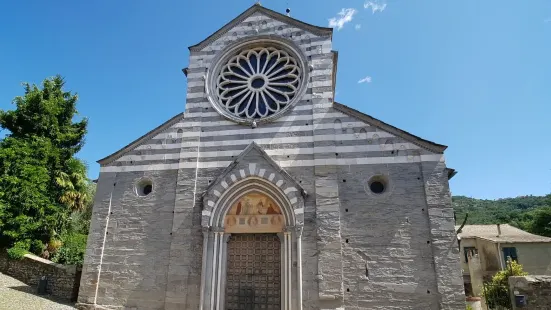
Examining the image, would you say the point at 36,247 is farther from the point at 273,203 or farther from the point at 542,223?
the point at 542,223

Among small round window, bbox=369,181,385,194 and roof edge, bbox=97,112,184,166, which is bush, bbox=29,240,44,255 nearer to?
roof edge, bbox=97,112,184,166

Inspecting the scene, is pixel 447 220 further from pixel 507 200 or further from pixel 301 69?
pixel 507 200

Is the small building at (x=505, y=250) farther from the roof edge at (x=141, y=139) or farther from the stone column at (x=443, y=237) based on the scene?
the roof edge at (x=141, y=139)

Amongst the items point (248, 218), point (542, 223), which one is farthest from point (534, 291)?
point (542, 223)

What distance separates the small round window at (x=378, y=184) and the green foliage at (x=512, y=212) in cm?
2910

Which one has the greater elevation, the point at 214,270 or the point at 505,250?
the point at 505,250

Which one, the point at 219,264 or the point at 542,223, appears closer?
the point at 219,264

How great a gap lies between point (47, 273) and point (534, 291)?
16.5 meters

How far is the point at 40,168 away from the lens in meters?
16.1

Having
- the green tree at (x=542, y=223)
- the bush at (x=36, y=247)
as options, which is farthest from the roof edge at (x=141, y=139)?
the green tree at (x=542, y=223)

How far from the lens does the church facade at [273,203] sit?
33.2ft

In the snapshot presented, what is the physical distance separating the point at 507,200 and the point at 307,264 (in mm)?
64914

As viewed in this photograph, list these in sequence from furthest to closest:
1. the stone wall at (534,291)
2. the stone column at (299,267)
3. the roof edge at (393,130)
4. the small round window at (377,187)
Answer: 1. the small round window at (377,187)
2. the roof edge at (393,130)
3. the stone column at (299,267)
4. the stone wall at (534,291)

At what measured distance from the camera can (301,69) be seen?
1308 cm
